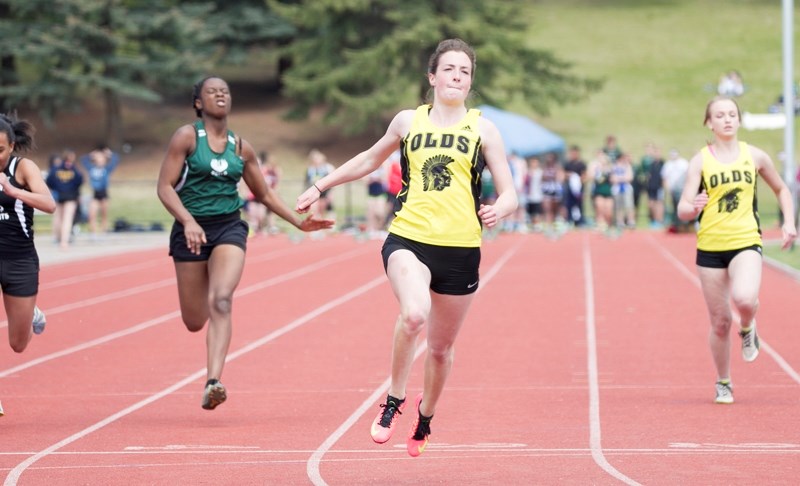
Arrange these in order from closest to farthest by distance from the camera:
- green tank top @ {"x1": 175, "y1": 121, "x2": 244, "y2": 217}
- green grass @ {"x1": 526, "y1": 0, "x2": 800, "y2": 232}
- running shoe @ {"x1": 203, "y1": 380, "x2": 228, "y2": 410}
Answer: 1. running shoe @ {"x1": 203, "y1": 380, "x2": 228, "y2": 410}
2. green tank top @ {"x1": 175, "y1": 121, "x2": 244, "y2": 217}
3. green grass @ {"x1": 526, "y1": 0, "x2": 800, "y2": 232}

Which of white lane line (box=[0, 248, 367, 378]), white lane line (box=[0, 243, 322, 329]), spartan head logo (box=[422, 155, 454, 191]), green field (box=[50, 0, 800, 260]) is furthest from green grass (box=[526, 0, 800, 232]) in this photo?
spartan head logo (box=[422, 155, 454, 191])

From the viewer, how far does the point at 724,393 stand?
359 inches

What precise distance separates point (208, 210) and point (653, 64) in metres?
60.5

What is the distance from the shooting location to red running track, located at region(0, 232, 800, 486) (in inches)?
274

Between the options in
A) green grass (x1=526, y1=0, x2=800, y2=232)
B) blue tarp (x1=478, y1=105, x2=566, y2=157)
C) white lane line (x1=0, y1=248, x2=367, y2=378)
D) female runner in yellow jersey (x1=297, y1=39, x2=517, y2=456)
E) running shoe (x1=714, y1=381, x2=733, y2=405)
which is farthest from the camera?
green grass (x1=526, y1=0, x2=800, y2=232)

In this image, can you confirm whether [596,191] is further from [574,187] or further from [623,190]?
[574,187]

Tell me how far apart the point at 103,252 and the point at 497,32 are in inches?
1097

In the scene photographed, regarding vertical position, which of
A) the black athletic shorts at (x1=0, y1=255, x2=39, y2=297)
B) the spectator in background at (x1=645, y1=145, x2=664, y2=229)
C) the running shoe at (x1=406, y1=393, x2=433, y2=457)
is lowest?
the spectator in background at (x1=645, y1=145, x2=664, y2=229)

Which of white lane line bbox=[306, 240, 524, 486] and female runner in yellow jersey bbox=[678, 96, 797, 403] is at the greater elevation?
female runner in yellow jersey bbox=[678, 96, 797, 403]

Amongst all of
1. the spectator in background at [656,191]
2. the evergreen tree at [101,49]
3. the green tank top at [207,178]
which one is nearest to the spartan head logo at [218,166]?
the green tank top at [207,178]

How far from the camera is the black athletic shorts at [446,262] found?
21.3 feet

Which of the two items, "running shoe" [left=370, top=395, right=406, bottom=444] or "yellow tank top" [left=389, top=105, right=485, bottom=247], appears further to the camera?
"running shoe" [left=370, top=395, right=406, bottom=444]

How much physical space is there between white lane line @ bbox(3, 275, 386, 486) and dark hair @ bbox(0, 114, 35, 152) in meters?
1.83

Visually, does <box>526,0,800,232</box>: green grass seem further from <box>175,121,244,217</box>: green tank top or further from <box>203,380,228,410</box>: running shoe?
<box>203,380,228,410</box>: running shoe
